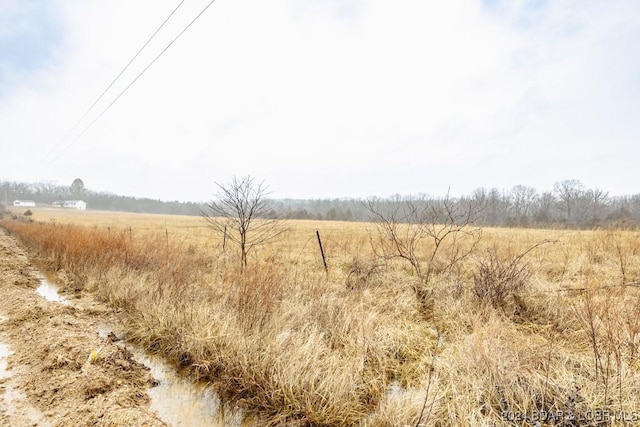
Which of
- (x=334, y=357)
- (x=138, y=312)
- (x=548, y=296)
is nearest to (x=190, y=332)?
(x=138, y=312)

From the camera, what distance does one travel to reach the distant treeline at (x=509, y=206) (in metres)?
34.3

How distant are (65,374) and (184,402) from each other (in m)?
1.64

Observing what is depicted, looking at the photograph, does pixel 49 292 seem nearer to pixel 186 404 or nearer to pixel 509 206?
pixel 186 404

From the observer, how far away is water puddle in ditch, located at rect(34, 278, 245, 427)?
3041mm

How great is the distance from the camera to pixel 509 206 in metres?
71.3

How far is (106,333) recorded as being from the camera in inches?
201

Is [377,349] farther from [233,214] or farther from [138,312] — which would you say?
[233,214]

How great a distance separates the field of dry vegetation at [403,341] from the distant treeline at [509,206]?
253cm

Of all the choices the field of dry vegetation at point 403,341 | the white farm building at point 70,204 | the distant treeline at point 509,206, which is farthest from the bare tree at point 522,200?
the white farm building at point 70,204

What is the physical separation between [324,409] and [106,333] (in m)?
4.49

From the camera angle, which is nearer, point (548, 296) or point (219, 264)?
point (548, 296)

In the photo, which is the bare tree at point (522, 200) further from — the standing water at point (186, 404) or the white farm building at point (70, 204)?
the white farm building at point (70, 204)

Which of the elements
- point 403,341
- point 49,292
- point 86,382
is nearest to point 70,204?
point 49,292

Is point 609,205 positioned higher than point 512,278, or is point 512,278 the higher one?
point 609,205
